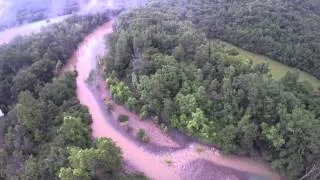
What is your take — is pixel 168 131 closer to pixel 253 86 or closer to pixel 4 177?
pixel 253 86

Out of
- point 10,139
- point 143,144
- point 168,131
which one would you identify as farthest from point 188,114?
point 10,139

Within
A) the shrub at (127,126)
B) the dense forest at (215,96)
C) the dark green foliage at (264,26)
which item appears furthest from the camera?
the dark green foliage at (264,26)

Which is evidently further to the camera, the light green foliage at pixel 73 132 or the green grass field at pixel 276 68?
the green grass field at pixel 276 68

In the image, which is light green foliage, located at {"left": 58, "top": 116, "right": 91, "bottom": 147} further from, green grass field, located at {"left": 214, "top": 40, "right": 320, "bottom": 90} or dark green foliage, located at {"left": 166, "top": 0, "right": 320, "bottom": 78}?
dark green foliage, located at {"left": 166, "top": 0, "right": 320, "bottom": 78}

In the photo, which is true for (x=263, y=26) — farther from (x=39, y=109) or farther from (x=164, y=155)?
(x=39, y=109)

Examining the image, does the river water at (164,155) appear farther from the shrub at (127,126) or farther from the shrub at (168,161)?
the shrub at (127,126)

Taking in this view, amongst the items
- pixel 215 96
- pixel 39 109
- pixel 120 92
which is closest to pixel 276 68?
pixel 215 96

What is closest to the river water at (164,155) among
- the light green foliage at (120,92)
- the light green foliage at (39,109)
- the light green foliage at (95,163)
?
the light green foliage at (120,92)
